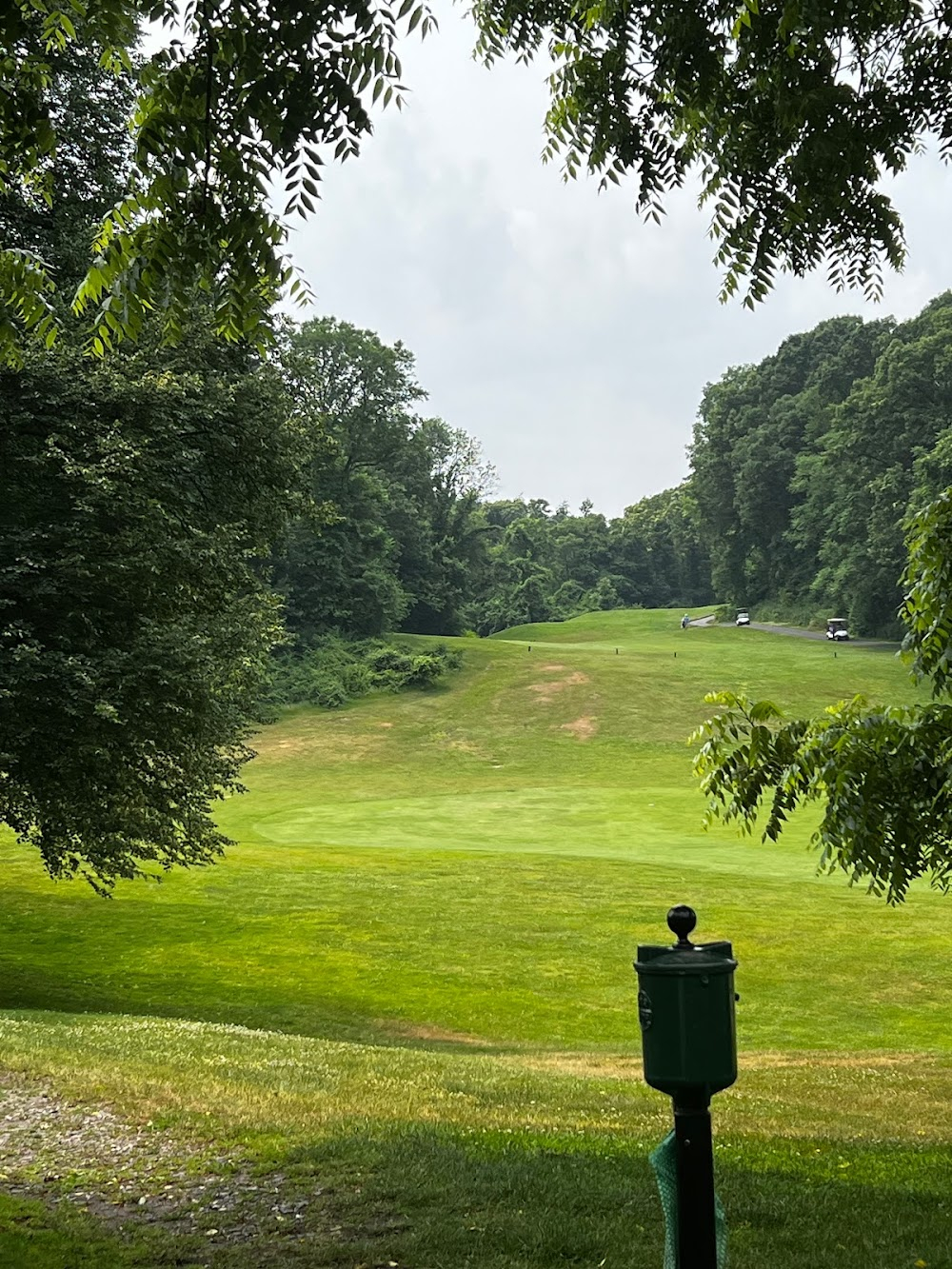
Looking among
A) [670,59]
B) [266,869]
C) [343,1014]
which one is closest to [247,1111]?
[670,59]

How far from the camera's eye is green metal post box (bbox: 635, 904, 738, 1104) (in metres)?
3.58

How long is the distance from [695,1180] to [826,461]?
8323 cm

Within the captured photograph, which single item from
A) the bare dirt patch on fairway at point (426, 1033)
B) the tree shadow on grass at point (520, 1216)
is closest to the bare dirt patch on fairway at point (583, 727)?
the bare dirt patch on fairway at point (426, 1033)

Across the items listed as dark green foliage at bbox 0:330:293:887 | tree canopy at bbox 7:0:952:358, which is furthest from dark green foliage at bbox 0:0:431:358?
dark green foliage at bbox 0:330:293:887

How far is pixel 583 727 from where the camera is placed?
5669cm

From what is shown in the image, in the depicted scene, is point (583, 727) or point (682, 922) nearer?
point (682, 922)

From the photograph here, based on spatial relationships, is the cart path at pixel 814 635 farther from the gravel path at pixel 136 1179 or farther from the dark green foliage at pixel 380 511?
the gravel path at pixel 136 1179

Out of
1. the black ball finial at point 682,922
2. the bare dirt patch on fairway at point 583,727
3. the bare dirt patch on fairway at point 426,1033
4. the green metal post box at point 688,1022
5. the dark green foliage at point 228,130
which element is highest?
the dark green foliage at point 228,130

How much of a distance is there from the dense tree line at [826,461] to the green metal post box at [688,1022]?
63.1 metres

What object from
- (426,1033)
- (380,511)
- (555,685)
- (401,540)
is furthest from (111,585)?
(401,540)

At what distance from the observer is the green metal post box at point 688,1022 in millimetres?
3582

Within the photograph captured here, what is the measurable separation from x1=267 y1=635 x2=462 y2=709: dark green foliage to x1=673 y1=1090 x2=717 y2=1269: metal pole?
196 feet

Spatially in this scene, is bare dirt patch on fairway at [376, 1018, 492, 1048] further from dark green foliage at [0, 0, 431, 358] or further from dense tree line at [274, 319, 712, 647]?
dense tree line at [274, 319, 712, 647]

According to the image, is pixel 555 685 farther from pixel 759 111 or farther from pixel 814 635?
pixel 759 111
